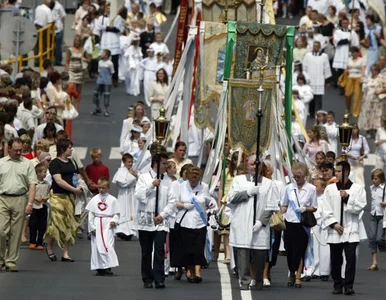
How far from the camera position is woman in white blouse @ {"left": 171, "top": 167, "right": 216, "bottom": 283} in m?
24.8

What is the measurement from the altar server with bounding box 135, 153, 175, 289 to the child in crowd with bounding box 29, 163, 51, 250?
161 inches

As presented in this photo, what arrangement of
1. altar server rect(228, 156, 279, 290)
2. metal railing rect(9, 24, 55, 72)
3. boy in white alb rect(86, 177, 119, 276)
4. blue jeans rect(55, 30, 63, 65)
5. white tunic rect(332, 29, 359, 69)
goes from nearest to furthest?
altar server rect(228, 156, 279, 290)
boy in white alb rect(86, 177, 119, 276)
metal railing rect(9, 24, 55, 72)
white tunic rect(332, 29, 359, 69)
blue jeans rect(55, 30, 63, 65)

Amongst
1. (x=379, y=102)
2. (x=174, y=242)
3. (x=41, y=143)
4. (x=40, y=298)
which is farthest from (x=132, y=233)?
(x=379, y=102)

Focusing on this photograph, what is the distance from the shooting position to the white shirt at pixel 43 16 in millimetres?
48438

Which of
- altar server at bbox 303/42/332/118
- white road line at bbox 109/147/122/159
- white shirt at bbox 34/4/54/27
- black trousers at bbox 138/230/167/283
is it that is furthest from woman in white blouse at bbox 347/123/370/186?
white shirt at bbox 34/4/54/27

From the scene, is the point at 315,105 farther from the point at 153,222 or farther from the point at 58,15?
the point at 153,222

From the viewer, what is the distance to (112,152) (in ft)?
127

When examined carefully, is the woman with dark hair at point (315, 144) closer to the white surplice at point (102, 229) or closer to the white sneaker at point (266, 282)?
the white surplice at point (102, 229)

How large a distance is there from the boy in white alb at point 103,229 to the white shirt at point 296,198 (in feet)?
8.33

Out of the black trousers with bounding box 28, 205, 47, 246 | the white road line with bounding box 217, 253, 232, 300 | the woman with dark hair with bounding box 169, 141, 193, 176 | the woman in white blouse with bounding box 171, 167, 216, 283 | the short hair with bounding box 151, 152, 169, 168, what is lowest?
the white road line with bounding box 217, 253, 232, 300

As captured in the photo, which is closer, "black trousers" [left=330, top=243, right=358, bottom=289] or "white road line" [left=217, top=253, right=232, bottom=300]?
"white road line" [left=217, top=253, right=232, bottom=300]

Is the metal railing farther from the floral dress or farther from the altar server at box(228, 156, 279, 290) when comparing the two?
the altar server at box(228, 156, 279, 290)

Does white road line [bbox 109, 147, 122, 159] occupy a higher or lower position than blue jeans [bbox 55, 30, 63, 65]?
lower

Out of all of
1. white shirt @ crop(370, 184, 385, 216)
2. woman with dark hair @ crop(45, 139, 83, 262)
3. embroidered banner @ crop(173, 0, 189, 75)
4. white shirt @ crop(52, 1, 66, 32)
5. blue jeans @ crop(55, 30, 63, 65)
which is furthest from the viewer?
blue jeans @ crop(55, 30, 63, 65)
